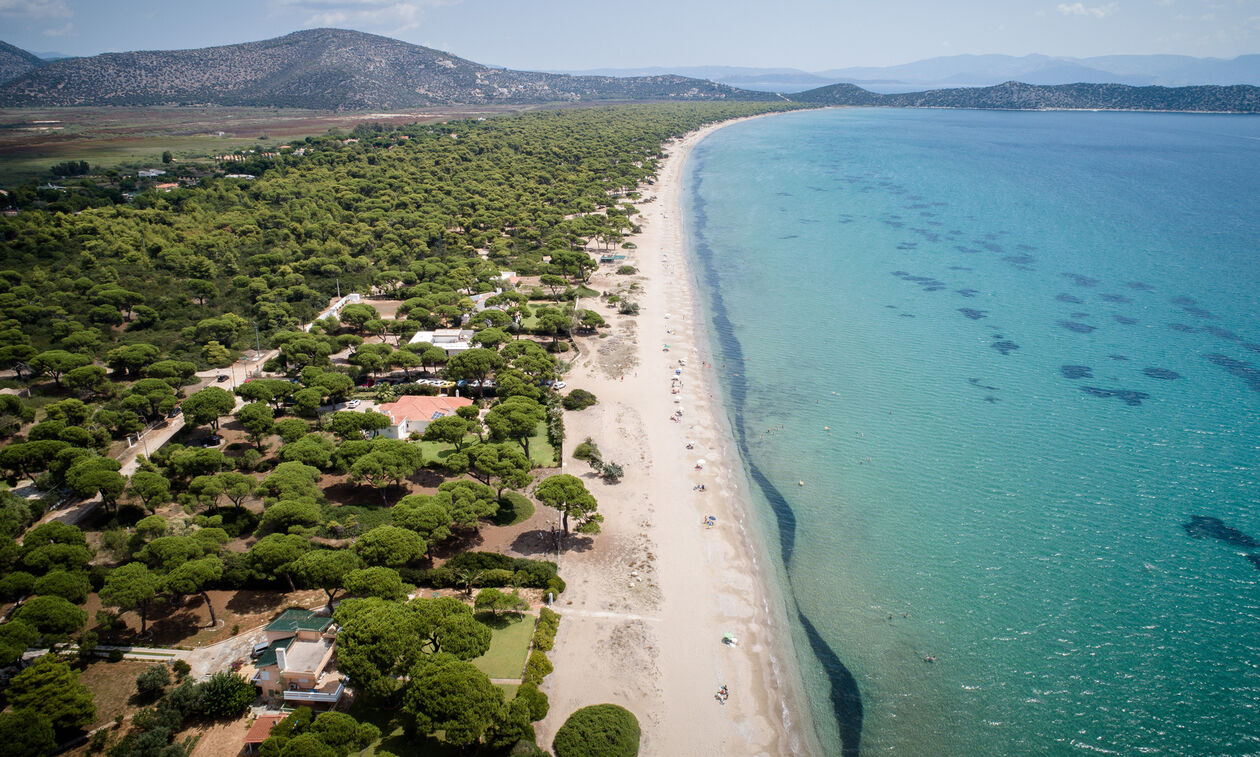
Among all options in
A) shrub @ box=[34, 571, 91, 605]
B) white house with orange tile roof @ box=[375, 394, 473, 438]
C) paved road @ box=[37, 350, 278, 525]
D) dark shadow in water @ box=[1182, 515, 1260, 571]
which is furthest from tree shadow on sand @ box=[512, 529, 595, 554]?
dark shadow in water @ box=[1182, 515, 1260, 571]

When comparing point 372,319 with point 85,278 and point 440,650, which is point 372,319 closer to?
point 85,278

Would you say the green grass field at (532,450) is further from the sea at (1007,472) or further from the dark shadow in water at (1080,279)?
the dark shadow in water at (1080,279)

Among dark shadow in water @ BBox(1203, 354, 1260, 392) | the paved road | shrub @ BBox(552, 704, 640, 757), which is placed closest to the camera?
shrub @ BBox(552, 704, 640, 757)

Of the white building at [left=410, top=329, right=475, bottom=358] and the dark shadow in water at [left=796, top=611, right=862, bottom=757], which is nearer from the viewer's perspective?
the dark shadow in water at [left=796, top=611, right=862, bottom=757]

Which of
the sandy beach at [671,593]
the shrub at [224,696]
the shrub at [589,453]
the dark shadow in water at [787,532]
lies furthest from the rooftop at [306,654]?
the dark shadow in water at [787,532]

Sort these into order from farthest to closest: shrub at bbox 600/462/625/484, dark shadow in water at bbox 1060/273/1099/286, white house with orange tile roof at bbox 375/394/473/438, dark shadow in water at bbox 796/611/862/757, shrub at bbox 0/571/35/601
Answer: dark shadow in water at bbox 1060/273/1099/286
white house with orange tile roof at bbox 375/394/473/438
shrub at bbox 600/462/625/484
shrub at bbox 0/571/35/601
dark shadow in water at bbox 796/611/862/757

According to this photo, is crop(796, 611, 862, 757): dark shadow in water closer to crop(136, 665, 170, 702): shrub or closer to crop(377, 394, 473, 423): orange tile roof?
crop(136, 665, 170, 702): shrub
